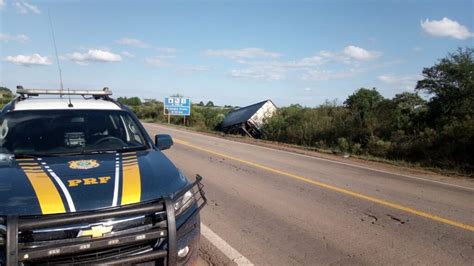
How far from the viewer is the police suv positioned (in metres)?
2.87

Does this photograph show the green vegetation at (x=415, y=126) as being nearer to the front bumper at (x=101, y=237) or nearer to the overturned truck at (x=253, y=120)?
the overturned truck at (x=253, y=120)

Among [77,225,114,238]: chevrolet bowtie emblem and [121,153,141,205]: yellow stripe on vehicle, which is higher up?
[121,153,141,205]: yellow stripe on vehicle

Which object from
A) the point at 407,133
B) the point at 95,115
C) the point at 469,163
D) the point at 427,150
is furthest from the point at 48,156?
the point at 407,133

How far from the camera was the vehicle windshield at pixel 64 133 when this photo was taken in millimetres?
4512

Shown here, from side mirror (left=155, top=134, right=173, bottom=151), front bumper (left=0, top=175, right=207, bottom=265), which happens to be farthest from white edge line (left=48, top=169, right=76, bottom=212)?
side mirror (left=155, top=134, right=173, bottom=151)

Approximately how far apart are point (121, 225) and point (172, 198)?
46cm

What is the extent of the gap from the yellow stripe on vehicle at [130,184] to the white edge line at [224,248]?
1.58m

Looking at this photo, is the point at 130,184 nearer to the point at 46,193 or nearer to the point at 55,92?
the point at 46,193

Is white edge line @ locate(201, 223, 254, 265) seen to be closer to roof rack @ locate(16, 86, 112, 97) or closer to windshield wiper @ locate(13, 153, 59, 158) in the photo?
windshield wiper @ locate(13, 153, 59, 158)

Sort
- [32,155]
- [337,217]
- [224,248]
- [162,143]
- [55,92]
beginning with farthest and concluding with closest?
[337,217], [55,92], [162,143], [224,248], [32,155]

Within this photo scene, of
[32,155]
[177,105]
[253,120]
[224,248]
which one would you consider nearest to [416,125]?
[253,120]

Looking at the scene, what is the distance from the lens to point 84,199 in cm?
312

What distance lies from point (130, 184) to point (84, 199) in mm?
427

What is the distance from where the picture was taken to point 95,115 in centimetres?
518
